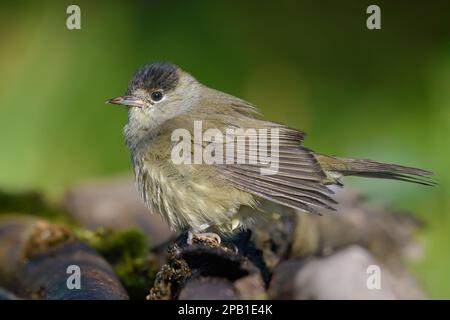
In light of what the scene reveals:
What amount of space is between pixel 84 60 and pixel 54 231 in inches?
83.3

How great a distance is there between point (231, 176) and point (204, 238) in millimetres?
353

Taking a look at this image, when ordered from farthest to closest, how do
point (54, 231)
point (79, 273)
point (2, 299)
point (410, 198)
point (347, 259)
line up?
point (410, 198)
point (54, 231)
point (347, 259)
point (79, 273)
point (2, 299)

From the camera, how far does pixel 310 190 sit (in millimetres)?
3277

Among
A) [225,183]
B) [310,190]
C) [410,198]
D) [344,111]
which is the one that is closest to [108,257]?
[225,183]

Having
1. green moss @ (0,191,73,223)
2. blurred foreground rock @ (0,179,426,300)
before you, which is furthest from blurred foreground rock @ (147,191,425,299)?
green moss @ (0,191,73,223)

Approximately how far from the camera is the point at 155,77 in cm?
390

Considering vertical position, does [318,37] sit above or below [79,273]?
above

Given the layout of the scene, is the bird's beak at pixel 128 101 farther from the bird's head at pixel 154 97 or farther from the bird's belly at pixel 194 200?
the bird's belly at pixel 194 200

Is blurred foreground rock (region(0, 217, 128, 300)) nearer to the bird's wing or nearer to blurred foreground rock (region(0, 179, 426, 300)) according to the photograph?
blurred foreground rock (region(0, 179, 426, 300))

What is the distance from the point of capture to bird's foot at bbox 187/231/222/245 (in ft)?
10.3

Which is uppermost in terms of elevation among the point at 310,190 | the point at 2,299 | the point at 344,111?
the point at 344,111

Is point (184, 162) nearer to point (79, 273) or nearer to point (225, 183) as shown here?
point (225, 183)

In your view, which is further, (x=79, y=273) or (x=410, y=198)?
(x=410, y=198)

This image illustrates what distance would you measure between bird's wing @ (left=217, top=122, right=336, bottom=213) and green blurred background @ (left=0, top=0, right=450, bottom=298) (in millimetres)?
1518
